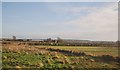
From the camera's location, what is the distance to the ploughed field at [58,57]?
12.6 meters

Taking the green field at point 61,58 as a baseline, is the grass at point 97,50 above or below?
above

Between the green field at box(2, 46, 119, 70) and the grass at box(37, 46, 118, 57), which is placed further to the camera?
the grass at box(37, 46, 118, 57)

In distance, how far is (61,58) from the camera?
13.7 m

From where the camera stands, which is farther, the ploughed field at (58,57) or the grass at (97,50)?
the grass at (97,50)

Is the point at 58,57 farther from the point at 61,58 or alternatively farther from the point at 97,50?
the point at 97,50

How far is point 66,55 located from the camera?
14469mm

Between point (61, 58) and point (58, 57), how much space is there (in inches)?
9.9

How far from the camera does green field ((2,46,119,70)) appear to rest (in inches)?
493

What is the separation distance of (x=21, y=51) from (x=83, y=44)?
474 cm

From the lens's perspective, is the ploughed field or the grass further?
the grass

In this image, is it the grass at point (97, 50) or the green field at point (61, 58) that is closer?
the green field at point (61, 58)

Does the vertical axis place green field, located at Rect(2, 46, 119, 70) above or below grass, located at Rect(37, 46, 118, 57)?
below

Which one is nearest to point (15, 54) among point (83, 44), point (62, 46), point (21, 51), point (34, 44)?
point (21, 51)

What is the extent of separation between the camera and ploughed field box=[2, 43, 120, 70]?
A: 495 inches
